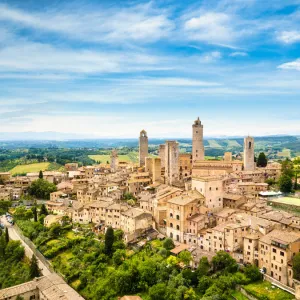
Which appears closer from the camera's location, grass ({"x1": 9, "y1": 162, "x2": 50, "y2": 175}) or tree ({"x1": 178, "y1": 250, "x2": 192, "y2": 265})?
tree ({"x1": 178, "y1": 250, "x2": 192, "y2": 265})

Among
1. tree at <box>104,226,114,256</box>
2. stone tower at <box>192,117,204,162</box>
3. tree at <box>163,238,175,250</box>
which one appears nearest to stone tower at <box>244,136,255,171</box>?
stone tower at <box>192,117,204,162</box>

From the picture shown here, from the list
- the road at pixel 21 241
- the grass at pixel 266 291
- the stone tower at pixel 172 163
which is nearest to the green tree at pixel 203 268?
the grass at pixel 266 291

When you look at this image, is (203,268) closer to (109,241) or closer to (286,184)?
(109,241)

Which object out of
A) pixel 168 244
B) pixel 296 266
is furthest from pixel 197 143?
pixel 296 266

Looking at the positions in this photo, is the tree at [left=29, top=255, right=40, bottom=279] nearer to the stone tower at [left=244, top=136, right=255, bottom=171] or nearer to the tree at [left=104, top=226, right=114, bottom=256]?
the tree at [left=104, top=226, right=114, bottom=256]

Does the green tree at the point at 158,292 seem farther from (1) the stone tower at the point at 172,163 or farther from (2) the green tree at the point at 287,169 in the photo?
(2) the green tree at the point at 287,169

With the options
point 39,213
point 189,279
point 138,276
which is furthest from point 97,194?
point 189,279
